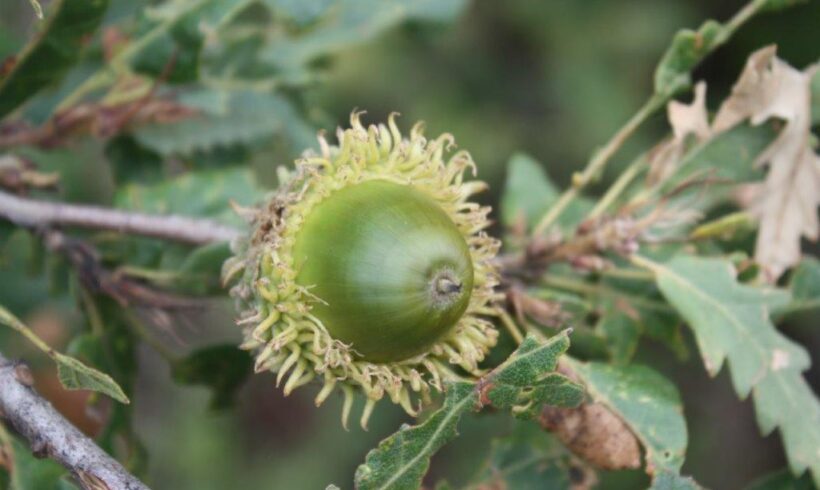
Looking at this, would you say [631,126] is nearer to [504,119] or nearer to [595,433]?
[595,433]

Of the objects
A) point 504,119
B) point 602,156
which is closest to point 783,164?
point 602,156

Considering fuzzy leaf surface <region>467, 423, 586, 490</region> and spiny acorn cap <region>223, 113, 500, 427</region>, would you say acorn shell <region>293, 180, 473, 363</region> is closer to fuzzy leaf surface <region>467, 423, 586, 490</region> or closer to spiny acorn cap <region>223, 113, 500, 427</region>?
spiny acorn cap <region>223, 113, 500, 427</region>

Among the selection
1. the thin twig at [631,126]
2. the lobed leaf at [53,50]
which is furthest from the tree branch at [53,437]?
the thin twig at [631,126]

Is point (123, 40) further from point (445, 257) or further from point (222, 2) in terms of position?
point (445, 257)

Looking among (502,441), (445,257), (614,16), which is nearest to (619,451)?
(502,441)

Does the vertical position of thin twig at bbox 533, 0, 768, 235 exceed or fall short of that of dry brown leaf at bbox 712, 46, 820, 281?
it exceeds it

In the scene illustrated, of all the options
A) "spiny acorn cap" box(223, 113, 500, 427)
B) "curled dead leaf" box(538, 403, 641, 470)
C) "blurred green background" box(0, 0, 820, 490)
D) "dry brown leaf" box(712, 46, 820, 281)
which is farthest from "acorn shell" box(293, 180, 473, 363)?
"blurred green background" box(0, 0, 820, 490)

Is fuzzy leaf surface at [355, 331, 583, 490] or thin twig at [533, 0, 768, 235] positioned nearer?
fuzzy leaf surface at [355, 331, 583, 490]
